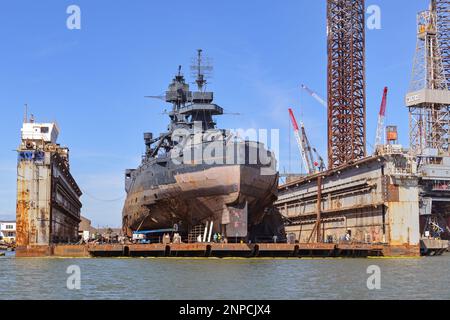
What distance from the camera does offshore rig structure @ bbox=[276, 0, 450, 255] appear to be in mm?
66062

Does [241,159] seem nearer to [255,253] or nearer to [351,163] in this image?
[255,253]

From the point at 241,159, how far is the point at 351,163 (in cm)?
2357

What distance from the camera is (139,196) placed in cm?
6856

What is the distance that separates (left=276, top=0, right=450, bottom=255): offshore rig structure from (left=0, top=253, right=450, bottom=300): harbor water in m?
18.6

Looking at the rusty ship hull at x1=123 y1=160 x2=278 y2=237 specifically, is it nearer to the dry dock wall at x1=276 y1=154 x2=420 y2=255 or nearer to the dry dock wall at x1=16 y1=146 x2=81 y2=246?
the dry dock wall at x1=16 y1=146 x2=81 y2=246

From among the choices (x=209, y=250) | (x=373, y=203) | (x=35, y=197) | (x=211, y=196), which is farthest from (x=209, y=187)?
(x=373, y=203)

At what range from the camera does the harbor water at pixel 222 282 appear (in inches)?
1192

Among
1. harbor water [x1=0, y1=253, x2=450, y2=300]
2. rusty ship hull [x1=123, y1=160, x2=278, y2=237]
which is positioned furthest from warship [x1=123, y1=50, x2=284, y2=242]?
harbor water [x1=0, y1=253, x2=450, y2=300]

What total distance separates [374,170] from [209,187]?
2197 cm

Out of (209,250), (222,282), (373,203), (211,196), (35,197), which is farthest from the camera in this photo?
(373,203)

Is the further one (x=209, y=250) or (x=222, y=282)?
(x=209, y=250)

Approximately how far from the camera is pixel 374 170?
69.3 metres

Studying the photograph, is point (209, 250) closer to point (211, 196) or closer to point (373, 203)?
point (211, 196)

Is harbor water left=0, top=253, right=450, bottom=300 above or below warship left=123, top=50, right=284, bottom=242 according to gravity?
below
